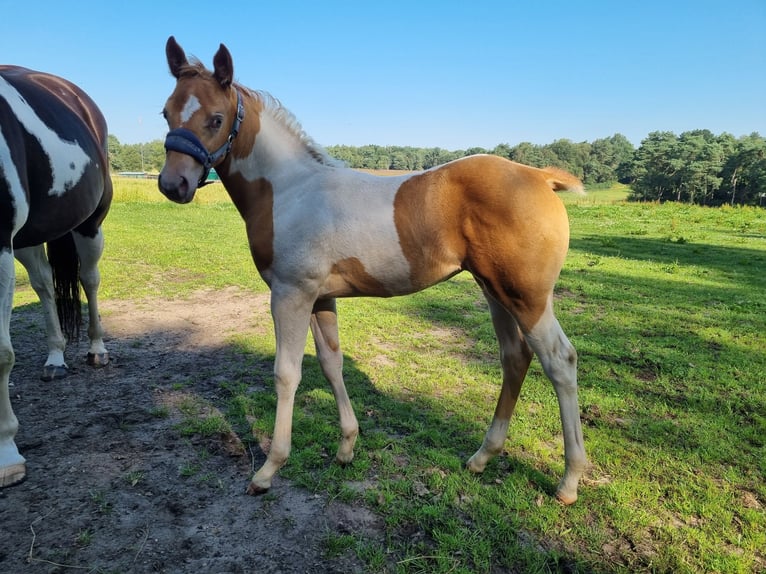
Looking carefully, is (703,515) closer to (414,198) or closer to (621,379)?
(621,379)

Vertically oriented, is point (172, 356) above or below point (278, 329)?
below

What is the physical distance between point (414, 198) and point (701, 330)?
16.0 feet

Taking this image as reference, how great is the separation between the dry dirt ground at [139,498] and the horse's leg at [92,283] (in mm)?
199

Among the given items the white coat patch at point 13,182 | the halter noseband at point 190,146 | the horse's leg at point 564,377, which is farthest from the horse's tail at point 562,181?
the white coat patch at point 13,182

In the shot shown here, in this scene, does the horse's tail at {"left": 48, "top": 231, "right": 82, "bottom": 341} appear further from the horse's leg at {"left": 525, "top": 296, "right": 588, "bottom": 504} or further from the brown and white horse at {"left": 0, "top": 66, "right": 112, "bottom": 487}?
the horse's leg at {"left": 525, "top": 296, "right": 588, "bottom": 504}

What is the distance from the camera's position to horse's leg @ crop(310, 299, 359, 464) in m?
2.79

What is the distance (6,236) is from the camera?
2594 mm

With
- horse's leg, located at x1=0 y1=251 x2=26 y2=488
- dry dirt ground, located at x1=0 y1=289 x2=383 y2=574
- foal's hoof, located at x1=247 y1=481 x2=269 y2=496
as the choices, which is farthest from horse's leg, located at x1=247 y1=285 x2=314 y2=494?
horse's leg, located at x1=0 y1=251 x2=26 y2=488

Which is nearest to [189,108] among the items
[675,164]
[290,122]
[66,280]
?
[290,122]

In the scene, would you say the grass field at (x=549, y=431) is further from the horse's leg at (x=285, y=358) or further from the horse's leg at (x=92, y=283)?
the horse's leg at (x=92, y=283)

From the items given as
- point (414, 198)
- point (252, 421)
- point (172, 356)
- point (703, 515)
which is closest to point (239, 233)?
point (172, 356)

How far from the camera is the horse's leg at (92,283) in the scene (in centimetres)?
430

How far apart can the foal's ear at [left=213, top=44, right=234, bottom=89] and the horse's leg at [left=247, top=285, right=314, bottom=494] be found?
44.6 inches

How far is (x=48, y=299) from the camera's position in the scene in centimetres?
427
